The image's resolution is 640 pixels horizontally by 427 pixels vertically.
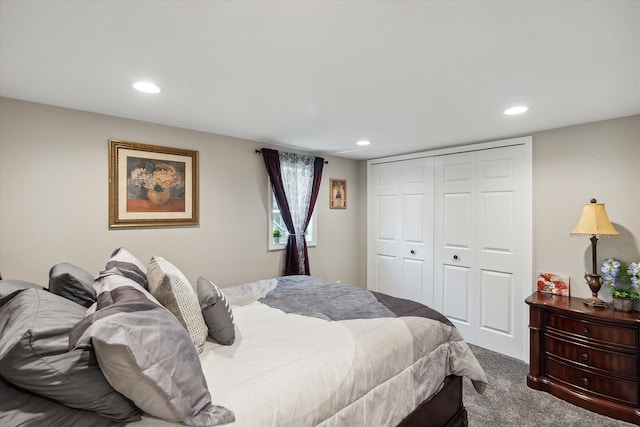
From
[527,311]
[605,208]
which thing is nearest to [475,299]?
[527,311]

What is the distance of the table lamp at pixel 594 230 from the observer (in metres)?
2.56

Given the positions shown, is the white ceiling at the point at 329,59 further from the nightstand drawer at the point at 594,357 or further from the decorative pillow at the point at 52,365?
the nightstand drawer at the point at 594,357

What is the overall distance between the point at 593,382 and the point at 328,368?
2.39 meters

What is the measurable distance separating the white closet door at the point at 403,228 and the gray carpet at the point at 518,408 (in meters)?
1.30

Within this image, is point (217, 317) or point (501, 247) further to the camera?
point (501, 247)

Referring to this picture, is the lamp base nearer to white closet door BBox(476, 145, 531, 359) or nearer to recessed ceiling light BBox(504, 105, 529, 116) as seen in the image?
white closet door BBox(476, 145, 531, 359)

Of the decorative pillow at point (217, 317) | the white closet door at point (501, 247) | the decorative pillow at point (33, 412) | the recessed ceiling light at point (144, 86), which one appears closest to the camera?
the decorative pillow at point (33, 412)

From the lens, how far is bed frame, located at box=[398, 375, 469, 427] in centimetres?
182

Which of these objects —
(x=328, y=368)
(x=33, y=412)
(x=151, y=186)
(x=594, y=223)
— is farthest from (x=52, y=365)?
(x=594, y=223)

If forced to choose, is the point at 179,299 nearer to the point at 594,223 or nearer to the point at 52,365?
the point at 52,365

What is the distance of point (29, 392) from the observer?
0.94 metres

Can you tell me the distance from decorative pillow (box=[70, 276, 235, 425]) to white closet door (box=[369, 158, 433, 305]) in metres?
3.41

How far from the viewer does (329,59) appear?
168cm

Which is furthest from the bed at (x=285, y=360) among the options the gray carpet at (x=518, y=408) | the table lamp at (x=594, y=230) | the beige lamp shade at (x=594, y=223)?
the beige lamp shade at (x=594, y=223)
